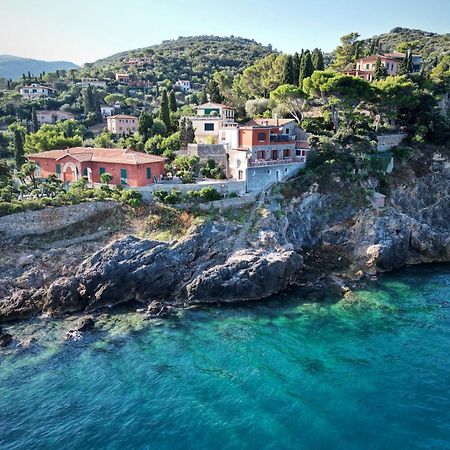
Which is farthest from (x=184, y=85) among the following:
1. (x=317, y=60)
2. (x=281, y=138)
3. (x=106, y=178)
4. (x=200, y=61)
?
(x=106, y=178)

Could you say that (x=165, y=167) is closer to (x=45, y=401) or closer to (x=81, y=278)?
(x=81, y=278)

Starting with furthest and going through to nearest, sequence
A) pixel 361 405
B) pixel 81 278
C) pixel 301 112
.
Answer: pixel 301 112 < pixel 81 278 < pixel 361 405

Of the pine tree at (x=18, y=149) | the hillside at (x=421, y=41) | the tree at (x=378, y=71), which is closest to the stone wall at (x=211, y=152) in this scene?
the pine tree at (x=18, y=149)

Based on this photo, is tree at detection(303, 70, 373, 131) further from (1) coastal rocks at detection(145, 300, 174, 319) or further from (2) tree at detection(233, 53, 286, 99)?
(1) coastal rocks at detection(145, 300, 174, 319)

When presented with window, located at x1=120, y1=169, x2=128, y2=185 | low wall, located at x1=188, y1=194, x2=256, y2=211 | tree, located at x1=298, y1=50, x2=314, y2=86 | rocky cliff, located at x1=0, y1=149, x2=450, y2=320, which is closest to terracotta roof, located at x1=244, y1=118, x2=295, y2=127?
rocky cliff, located at x1=0, y1=149, x2=450, y2=320

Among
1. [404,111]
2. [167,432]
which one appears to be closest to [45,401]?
[167,432]

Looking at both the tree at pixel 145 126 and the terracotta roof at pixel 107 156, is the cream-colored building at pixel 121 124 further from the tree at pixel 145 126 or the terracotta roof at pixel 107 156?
the terracotta roof at pixel 107 156

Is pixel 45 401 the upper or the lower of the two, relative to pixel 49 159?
lower
